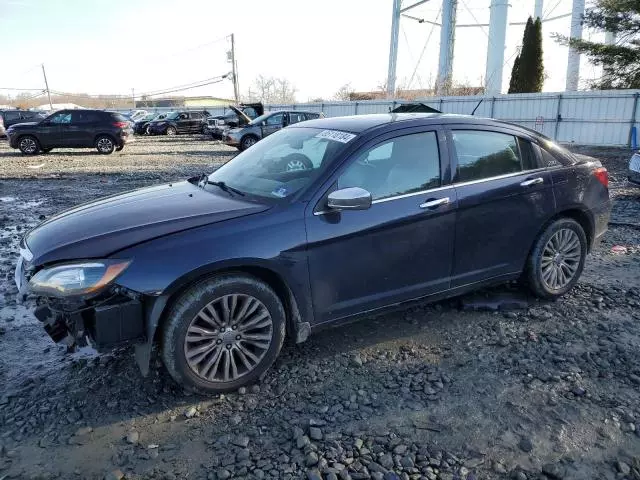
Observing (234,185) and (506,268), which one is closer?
(234,185)

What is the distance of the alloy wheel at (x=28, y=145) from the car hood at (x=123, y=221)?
53.8 ft

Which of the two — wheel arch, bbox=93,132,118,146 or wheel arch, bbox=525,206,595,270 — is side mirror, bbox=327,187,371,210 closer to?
wheel arch, bbox=525,206,595,270

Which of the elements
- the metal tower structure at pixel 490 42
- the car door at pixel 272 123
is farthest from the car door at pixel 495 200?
the metal tower structure at pixel 490 42

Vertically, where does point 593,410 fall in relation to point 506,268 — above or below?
below

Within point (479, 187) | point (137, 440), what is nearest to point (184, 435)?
point (137, 440)

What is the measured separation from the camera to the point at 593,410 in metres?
2.98

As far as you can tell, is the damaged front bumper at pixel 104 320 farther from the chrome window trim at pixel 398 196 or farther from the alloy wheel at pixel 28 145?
the alloy wheel at pixel 28 145

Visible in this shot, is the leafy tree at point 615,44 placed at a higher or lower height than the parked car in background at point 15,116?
higher

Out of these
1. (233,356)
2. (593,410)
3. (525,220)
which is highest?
(525,220)

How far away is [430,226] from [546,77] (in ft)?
93.2

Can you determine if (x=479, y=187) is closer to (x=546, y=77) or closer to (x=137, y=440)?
(x=137, y=440)

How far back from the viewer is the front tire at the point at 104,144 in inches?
728

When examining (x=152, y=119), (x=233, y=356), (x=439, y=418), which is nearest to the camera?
(x=439, y=418)

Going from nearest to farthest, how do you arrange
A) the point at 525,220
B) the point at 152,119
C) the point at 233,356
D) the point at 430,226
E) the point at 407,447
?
the point at 407,447
the point at 233,356
the point at 430,226
the point at 525,220
the point at 152,119
